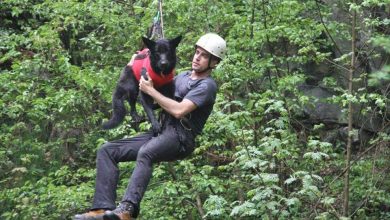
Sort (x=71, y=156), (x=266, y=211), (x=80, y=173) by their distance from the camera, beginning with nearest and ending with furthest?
(x=266, y=211)
(x=80, y=173)
(x=71, y=156)

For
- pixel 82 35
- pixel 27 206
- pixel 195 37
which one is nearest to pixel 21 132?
pixel 27 206

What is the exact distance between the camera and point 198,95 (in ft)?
15.4

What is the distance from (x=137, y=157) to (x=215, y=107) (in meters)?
2.56

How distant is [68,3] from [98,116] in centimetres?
149

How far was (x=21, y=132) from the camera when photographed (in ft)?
28.6

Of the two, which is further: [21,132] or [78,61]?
[78,61]

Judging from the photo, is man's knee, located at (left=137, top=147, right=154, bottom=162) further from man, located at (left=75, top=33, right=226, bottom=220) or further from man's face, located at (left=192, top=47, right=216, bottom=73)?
man's face, located at (left=192, top=47, right=216, bottom=73)

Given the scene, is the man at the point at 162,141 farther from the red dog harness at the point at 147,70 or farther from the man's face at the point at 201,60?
the red dog harness at the point at 147,70

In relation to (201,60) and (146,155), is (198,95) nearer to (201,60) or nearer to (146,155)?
(201,60)

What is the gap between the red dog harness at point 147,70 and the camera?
15.5 ft

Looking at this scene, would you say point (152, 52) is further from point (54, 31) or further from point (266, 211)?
point (54, 31)

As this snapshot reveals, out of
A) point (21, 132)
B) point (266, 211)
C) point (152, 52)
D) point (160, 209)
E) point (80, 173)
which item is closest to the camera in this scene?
point (152, 52)

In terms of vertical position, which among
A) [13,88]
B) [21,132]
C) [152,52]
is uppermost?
[152,52]

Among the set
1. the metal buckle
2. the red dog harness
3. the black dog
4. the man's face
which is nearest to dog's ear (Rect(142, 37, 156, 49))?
the black dog
